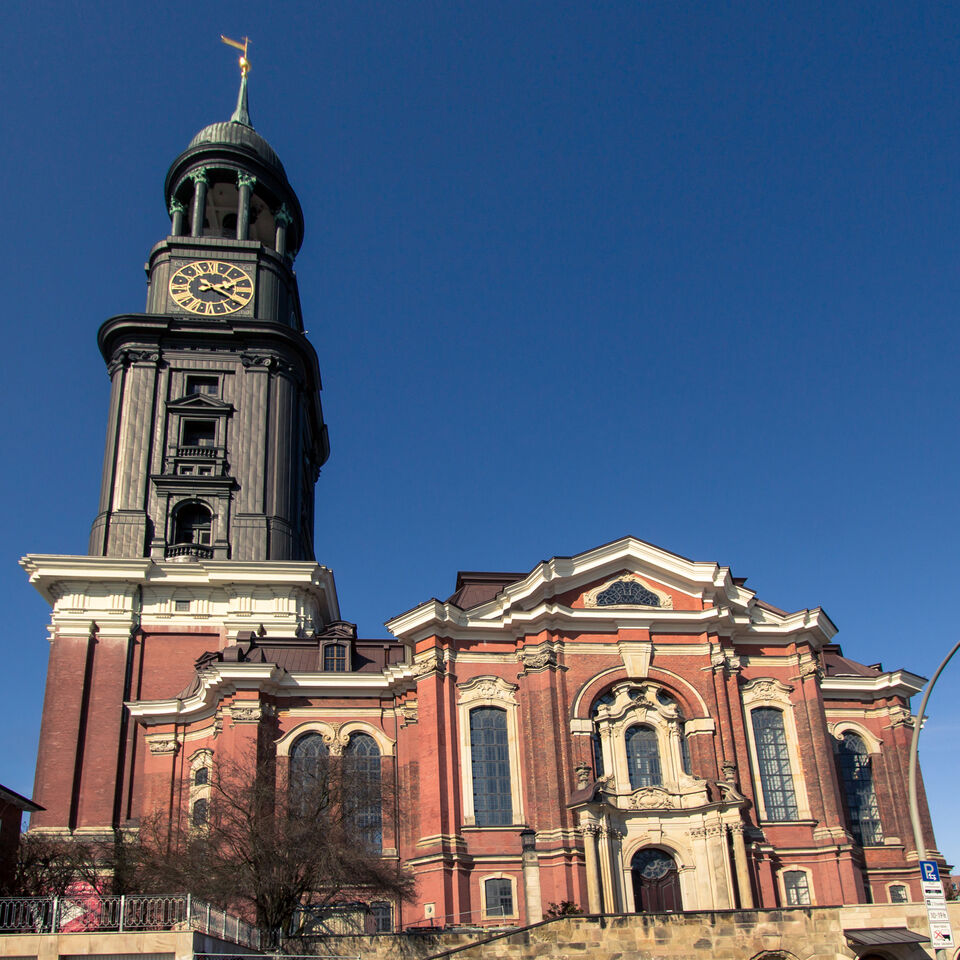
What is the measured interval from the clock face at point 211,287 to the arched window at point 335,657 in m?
23.8

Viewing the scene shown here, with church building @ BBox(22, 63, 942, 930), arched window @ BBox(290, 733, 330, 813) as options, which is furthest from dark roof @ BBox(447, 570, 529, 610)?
arched window @ BBox(290, 733, 330, 813)

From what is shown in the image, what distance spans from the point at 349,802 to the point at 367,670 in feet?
33.5

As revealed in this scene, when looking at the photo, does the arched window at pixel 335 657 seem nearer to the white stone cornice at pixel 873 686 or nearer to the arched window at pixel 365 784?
the arched window at pixel 365 784

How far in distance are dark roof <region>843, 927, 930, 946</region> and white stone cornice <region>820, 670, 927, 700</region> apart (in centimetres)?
1597

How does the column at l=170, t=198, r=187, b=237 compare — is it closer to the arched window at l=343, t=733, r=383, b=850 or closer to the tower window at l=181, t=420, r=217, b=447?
the tower window at l=181, t=420, r=217, b=447

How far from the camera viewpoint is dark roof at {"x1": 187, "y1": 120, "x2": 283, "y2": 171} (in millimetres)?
63612

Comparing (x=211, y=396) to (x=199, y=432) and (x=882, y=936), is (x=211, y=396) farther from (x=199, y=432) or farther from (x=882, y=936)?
(x=882, y=936)

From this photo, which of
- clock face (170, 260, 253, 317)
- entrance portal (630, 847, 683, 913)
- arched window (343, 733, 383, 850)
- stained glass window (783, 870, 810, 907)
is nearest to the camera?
arched window (343, 733, 383, 850)

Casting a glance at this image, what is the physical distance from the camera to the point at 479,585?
40.3m

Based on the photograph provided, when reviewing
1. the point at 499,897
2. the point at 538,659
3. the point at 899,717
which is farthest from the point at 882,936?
the point at 899,717

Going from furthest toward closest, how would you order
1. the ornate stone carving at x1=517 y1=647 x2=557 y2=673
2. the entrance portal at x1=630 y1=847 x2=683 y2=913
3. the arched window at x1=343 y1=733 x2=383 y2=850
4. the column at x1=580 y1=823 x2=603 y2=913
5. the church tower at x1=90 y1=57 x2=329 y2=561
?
the church tower at x1=90 y1=57 x2=329 y2=561 → the ornate stone carving at x1=517 y1=647 x2=557 y2=673 → the entrance portal at x1=630 y1=847 x2=683 y2=913 → the column at x1=580 y1=823 x2=603 y2=913 → the arched window at x1=343 y1=733 x2=383 y2=850

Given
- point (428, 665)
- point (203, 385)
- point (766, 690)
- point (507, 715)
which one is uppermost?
point (203, 385)

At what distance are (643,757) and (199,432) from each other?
99.6 ft

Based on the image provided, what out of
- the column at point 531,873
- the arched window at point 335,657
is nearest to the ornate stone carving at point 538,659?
the column at point 531,873
